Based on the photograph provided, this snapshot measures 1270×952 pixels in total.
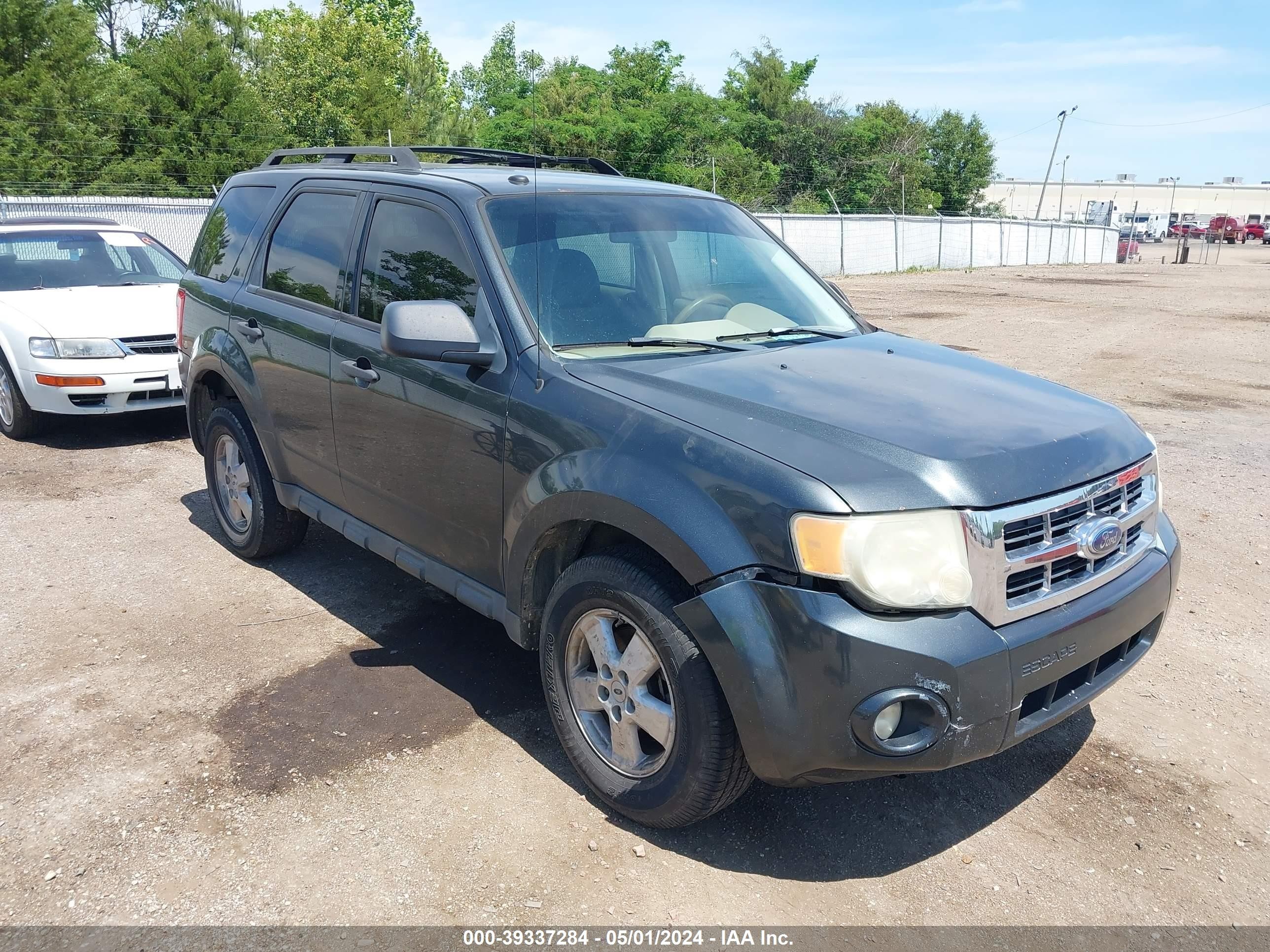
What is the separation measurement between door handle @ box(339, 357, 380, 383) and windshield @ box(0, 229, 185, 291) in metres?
5.57

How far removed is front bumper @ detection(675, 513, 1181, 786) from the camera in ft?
8.39


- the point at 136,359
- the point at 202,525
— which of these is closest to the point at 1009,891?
the point at 202,525

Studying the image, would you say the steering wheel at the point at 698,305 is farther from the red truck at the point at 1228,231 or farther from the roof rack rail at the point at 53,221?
the red truck at the point at 1228,231

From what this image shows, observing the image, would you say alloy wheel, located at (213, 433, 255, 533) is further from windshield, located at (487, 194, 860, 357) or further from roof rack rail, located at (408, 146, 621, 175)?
windshield, located at (487, 194, 860, 357)

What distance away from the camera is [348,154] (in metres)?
5.00

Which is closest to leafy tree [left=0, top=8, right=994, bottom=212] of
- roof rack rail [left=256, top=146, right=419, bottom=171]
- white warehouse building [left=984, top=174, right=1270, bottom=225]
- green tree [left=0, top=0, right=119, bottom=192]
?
green tree [left=0, top=0, right=119, bottom=192]

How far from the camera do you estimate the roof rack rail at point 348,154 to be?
175 inches

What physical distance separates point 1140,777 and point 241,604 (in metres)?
3.88

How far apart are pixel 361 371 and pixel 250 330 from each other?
1116 millimetres

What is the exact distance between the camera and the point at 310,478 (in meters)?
4.64

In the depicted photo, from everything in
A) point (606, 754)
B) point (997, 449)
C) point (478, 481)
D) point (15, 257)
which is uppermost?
point (15, 257)

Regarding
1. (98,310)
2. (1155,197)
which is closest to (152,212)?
(98,310)

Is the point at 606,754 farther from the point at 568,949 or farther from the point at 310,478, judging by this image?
the point at 310,478

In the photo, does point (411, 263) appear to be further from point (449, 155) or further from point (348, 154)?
point (449, 155)
